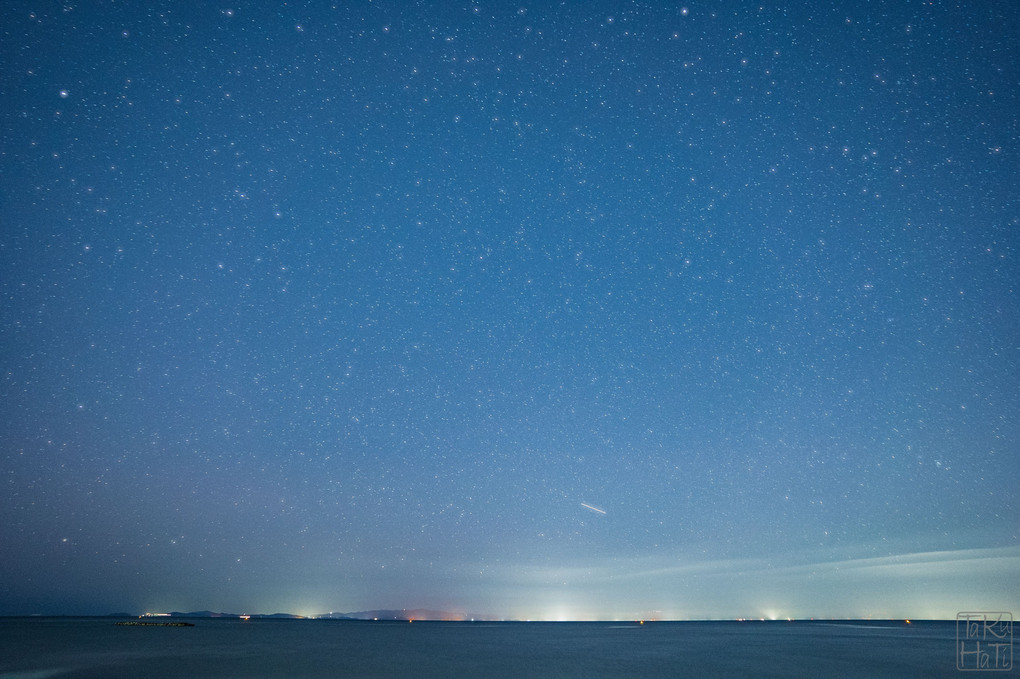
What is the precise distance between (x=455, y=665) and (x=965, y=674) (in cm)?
2655

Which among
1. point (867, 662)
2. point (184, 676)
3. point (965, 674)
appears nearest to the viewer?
point (184, 676)

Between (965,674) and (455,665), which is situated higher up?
(965,674)

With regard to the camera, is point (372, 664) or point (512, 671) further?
point (372, 664)

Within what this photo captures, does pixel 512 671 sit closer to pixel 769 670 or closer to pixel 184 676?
pixel 769 670

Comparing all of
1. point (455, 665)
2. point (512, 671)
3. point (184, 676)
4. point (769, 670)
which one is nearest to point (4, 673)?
point (184, 676)

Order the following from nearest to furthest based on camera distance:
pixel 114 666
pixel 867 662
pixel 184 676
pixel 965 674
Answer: pixel 184 676, pixel 965 674, pixel 114 666, pixel 867 662

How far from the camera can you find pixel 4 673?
95.2 ft

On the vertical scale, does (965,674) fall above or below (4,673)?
above

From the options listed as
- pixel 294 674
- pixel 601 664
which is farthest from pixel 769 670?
pixel 294 674

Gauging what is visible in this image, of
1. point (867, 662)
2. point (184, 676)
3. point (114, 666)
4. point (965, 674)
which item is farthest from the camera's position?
point (867, 662)

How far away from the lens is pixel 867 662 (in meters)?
37.4

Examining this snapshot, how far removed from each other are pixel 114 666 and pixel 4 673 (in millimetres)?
5005

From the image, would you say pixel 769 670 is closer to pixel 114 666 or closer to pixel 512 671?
pixel 512 671

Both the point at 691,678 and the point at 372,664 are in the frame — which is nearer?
the point at 691,678
